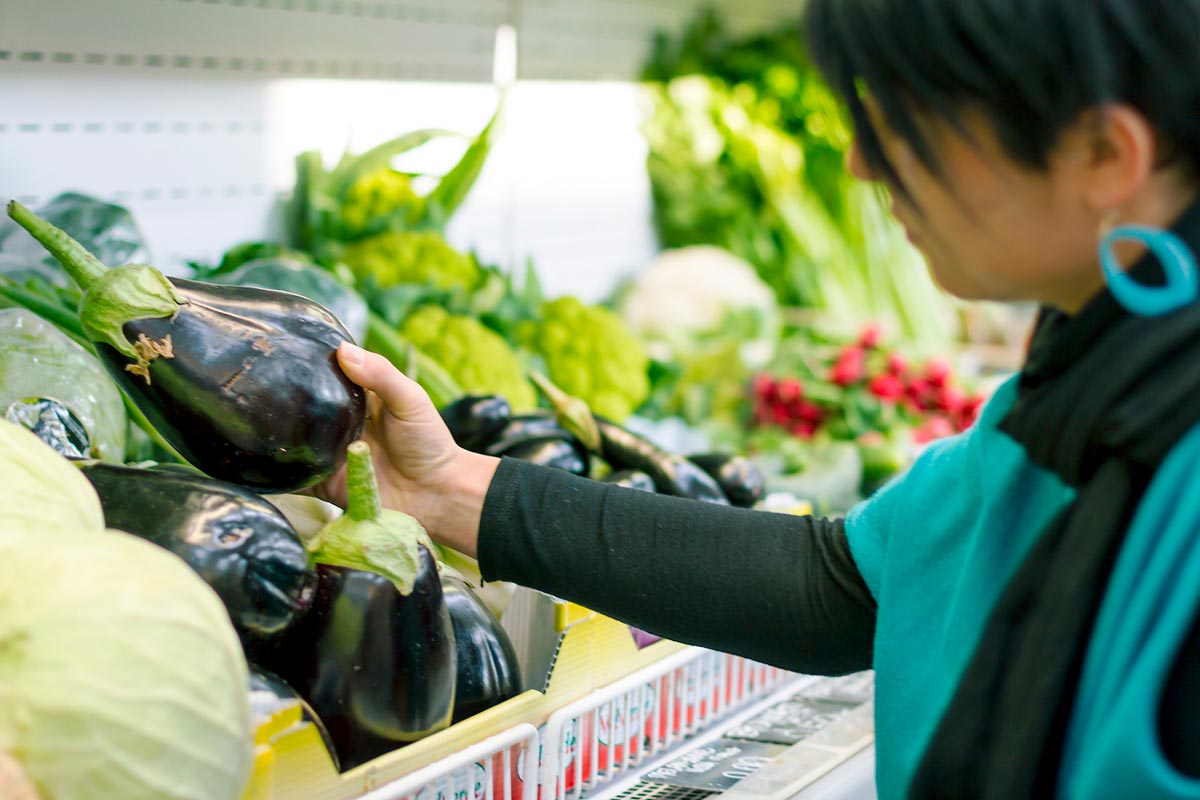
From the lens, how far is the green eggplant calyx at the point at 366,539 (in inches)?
34.8

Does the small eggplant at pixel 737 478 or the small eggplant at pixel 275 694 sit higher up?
the small eggplant at pixel 275 694

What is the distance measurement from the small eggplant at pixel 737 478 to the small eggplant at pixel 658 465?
2 centimetres

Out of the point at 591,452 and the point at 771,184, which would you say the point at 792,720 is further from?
the point at 771,184

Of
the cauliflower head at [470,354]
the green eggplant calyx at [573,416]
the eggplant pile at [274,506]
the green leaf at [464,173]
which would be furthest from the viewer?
the green leaf at [464,173]

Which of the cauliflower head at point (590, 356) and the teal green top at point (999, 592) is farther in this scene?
the cauliflower head at point (590, 356)

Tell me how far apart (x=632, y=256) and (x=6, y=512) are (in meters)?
2.51

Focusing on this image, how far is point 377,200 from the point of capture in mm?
2215

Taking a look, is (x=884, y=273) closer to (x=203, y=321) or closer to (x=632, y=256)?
(x=632, y=256)

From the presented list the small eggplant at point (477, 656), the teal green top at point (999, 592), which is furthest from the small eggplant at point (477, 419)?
the teal green top at point (999, 592)

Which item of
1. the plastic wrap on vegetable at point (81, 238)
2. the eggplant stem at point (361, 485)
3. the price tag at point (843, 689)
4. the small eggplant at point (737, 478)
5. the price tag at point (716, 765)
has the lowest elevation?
the price tag at point (843, 689)

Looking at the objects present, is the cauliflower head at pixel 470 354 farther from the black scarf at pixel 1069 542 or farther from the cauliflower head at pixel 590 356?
the black scarf at pixel 1069 542

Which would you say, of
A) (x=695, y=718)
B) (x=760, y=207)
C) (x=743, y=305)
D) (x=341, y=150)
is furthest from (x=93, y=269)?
(x=760, y=207)

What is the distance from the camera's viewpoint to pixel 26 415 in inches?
41.4

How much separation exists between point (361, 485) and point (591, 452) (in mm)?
695
